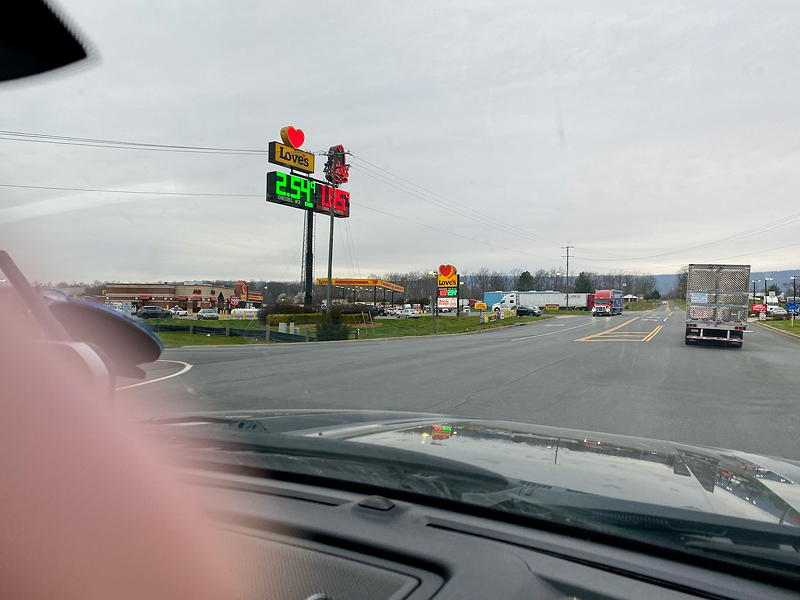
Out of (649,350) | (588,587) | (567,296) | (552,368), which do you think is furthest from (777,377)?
(567,296)

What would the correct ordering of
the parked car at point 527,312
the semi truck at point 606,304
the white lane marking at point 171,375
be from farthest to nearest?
the parked car at point 527,312 < the semi truck at point 606,304 < the white lane marking at point 171,375

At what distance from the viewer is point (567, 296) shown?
10131cm

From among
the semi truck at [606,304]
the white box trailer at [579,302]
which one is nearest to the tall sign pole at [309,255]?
the semi truck at [606,304]

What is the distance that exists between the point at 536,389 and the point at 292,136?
3770cm

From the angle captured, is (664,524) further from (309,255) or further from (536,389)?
(309,255)

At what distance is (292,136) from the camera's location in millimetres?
44312

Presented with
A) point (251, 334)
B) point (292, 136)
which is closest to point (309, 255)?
point (292, 136)

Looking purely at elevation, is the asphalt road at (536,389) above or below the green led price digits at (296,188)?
below

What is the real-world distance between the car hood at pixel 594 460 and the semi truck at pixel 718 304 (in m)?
→ 23.6

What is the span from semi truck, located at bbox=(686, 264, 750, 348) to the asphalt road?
528 cm

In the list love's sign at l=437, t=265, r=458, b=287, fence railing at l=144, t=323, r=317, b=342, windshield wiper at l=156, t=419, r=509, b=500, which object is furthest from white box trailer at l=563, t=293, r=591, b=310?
windshield wiper at l=156, t=419, r=509, b=500

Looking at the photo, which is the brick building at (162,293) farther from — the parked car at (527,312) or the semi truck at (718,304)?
the parked car at (527,312)

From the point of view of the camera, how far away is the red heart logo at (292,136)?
44.2 metres

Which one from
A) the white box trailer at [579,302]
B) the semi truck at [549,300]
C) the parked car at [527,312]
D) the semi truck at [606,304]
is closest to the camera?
the semi truck at [606,304]
